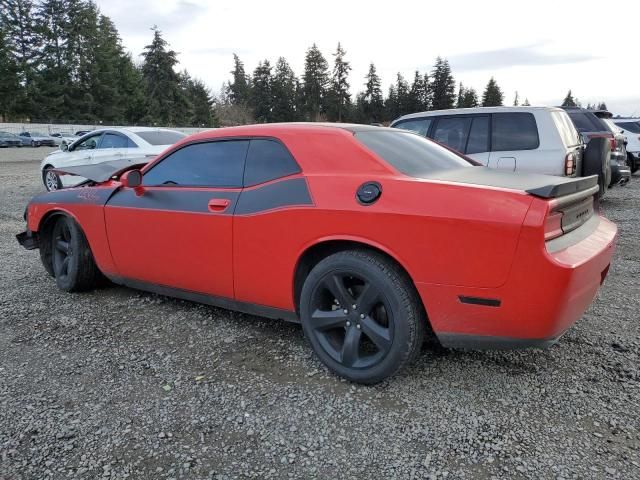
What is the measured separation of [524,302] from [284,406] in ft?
4.34

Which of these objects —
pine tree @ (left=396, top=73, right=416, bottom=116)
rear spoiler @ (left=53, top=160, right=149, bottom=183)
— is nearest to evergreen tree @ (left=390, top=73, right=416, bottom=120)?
pine tree @ (left=396, top=73, right=416, bottom=116)

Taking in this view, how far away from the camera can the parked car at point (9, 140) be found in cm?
3875

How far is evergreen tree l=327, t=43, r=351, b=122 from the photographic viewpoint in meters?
79.8

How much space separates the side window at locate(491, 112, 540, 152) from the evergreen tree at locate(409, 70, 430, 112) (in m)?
77.9

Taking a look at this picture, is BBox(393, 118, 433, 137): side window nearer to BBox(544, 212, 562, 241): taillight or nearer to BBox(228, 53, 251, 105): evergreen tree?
BBox(544, 212, 562, 241): taillight

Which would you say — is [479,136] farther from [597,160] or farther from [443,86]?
[443,86]

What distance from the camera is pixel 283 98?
7675 centimetres

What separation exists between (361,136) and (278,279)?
3.46 feet

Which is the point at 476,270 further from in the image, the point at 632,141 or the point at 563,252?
the point at 632,141

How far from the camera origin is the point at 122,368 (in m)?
2.92

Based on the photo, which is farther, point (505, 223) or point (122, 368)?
point (122, 368)

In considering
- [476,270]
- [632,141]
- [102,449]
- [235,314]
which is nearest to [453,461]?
[476,270]

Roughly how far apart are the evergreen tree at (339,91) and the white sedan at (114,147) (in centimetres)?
7061

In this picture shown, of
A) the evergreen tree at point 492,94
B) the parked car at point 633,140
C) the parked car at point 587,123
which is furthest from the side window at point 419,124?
the evergreen tree at point 492,94
